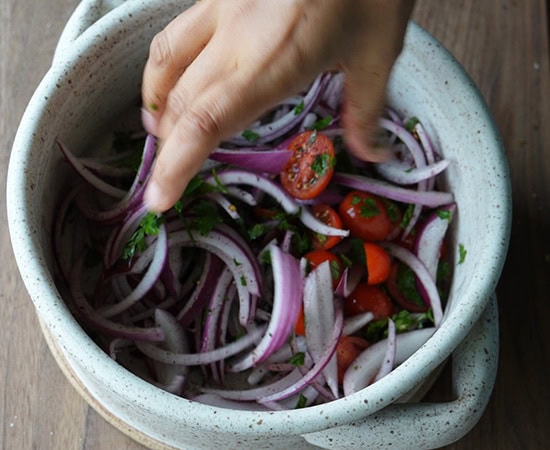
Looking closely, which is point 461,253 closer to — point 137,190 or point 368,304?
point 368,304

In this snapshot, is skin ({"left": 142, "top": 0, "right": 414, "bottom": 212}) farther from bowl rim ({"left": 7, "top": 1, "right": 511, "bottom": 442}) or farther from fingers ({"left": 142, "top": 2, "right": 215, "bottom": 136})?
bowl rim ({"left": 7, "top": 1, "right": 511, "bottom": 442})

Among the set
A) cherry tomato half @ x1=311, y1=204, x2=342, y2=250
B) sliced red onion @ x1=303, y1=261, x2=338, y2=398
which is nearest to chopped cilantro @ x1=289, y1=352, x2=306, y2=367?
sliced red onion @ x1=303, y1=261, x2=338, y2=398

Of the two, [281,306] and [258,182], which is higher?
[258,182]

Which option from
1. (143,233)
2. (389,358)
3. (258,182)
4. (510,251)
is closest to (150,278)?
(143,233)

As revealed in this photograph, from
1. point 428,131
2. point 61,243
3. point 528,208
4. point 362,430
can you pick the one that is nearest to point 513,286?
point 528,208

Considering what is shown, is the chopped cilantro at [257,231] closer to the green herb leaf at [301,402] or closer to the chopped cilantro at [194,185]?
the chopped cilantro at [194,185]

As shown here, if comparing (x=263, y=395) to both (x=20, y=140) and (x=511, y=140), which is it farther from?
(x=511, y=140)
